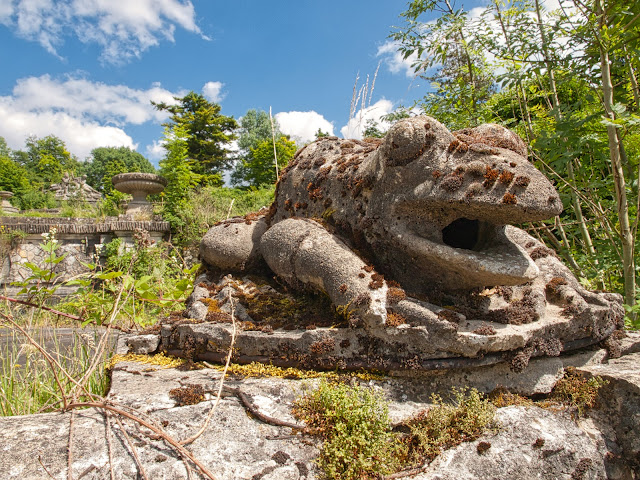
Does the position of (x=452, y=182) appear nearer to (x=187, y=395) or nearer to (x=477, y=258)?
(x=477, y=258)

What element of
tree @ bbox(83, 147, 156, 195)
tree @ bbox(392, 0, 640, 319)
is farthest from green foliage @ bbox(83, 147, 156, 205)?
tree @ bbox(392, 0, 640, 319)

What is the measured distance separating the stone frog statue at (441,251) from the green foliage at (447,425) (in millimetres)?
282

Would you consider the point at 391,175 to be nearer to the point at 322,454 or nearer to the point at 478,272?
the point at 478,272

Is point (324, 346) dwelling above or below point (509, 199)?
below

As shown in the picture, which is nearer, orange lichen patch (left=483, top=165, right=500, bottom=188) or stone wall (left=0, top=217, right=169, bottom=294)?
orange lichen patch (left=483, top=165, right=500, bottom=188)

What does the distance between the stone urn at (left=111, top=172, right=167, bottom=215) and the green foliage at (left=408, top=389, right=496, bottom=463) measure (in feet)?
40.1

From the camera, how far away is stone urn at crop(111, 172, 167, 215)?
1307cm

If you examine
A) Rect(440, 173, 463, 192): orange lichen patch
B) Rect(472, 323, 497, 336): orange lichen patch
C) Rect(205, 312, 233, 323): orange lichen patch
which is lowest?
Rect(205, 312, 233, 323): orange lichen patch

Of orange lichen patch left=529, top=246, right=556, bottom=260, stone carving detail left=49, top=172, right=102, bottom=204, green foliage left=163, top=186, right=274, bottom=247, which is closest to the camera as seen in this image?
orange lichen patch left=529, top=246, right=556, bottom=260

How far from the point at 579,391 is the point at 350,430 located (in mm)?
1289

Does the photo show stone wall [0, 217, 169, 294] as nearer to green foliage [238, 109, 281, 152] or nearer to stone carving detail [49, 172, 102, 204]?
A: stone carving detail [49, 172, 102, 204]

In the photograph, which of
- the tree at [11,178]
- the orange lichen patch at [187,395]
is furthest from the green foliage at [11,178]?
the orange lichen patch at [187,395]

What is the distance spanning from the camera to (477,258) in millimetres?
2318

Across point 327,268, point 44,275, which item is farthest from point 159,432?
point 44,275
